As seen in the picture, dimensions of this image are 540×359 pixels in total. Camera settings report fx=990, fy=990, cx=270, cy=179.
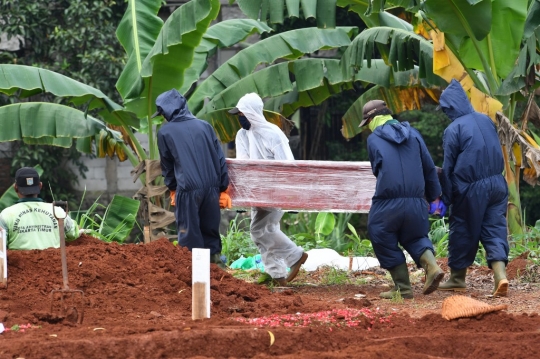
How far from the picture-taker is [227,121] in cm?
1293

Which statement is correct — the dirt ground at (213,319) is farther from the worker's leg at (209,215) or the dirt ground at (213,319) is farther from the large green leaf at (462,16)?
the large green leaf at (462,16)

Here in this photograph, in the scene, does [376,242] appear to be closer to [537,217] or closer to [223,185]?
[223,185]

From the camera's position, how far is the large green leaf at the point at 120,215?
13188mm

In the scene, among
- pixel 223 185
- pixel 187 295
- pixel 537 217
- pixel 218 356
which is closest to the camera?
pixel 218 356

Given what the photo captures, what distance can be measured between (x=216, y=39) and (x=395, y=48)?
8.42 feet

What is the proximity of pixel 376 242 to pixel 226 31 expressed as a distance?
4977 mm

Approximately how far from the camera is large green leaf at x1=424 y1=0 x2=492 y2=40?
9859 millimetres

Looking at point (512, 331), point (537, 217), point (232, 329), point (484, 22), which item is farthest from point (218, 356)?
point (537, 217)

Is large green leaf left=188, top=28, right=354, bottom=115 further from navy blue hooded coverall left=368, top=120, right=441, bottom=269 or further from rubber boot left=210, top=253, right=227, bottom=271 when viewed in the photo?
navy blue hooded coverall left=368, top=120, right=441, bottom=269

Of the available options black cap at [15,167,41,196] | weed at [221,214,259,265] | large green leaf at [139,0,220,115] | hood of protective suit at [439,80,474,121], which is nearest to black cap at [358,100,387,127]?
hood of protective suit at [439,80,474,121]

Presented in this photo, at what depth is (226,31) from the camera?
13.1 meters

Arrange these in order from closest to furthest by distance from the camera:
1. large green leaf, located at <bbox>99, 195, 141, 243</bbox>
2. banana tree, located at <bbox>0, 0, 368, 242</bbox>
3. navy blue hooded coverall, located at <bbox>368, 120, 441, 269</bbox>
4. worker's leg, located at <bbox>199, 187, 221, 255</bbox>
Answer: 1. navy blue hooded coverall, located at <bbox>368, 120, 441, 269</bbox>
2. worker's leg, located at <bbox>199, 187, 221, 255</bbox>
3. banana tree, located at <bbox>0, 0, 368, 242</bbox>
4. large green leaf, located at <bbox>99, 195, 141, 243</bbox>

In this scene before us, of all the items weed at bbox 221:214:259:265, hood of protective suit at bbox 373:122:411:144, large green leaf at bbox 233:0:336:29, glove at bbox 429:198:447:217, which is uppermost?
large green leaf at bbox 233:0:336:29

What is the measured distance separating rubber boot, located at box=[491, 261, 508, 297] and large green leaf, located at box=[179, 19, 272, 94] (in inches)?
190
